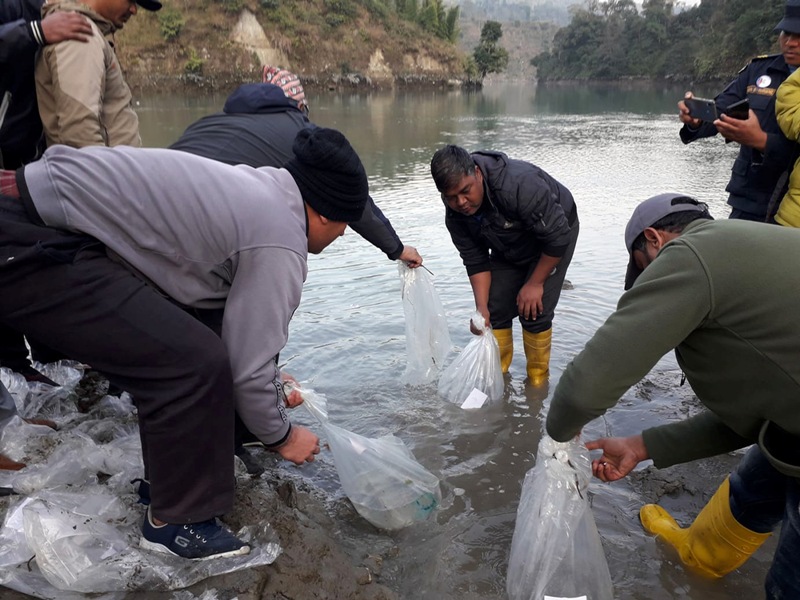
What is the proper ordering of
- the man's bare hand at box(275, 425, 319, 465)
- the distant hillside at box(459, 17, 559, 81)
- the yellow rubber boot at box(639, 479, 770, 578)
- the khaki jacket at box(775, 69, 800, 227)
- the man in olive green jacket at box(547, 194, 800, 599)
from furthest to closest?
the distant hillside at box(459, 17, 559, 81), the khaki jacket at box(775, 69, 800, 227), the yellow rubber boot at box(639, 479, 770, 578), the man's bare hand at box(275, 425, 319, 465), the man in olive green jacket at box(547, 194, 800, 599)

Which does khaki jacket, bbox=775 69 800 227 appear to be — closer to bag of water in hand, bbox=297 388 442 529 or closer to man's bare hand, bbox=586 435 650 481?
man's bare hand, bbox=586 435 650 481

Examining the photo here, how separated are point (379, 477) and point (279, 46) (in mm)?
47386

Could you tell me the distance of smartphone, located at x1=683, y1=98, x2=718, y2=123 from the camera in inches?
124

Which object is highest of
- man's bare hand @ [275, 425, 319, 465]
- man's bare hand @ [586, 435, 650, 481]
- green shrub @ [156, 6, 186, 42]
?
green shrub @ [156, 6, 186, 42]

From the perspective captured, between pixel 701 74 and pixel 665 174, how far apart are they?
38555 millimetres

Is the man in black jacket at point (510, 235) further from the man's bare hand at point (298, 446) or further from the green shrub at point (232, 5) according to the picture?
the green shrub at point (232, 5)

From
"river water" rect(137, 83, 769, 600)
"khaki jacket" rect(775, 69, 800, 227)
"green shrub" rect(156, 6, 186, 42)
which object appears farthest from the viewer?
"green shrub" rect(156, 6, 186, 42)

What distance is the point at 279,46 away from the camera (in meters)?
44.1

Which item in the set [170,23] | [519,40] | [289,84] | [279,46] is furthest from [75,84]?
[519,40]

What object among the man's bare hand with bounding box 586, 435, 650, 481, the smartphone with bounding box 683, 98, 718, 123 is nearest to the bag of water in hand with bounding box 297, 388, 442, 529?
the man's bare hand with bounding box 586, 435, 650, 481

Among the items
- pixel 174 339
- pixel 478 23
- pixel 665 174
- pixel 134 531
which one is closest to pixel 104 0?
pixel 174 339

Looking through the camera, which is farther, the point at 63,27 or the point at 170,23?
the point at 170,23

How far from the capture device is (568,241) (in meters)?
3.21

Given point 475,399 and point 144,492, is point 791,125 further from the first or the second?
point 144,492
